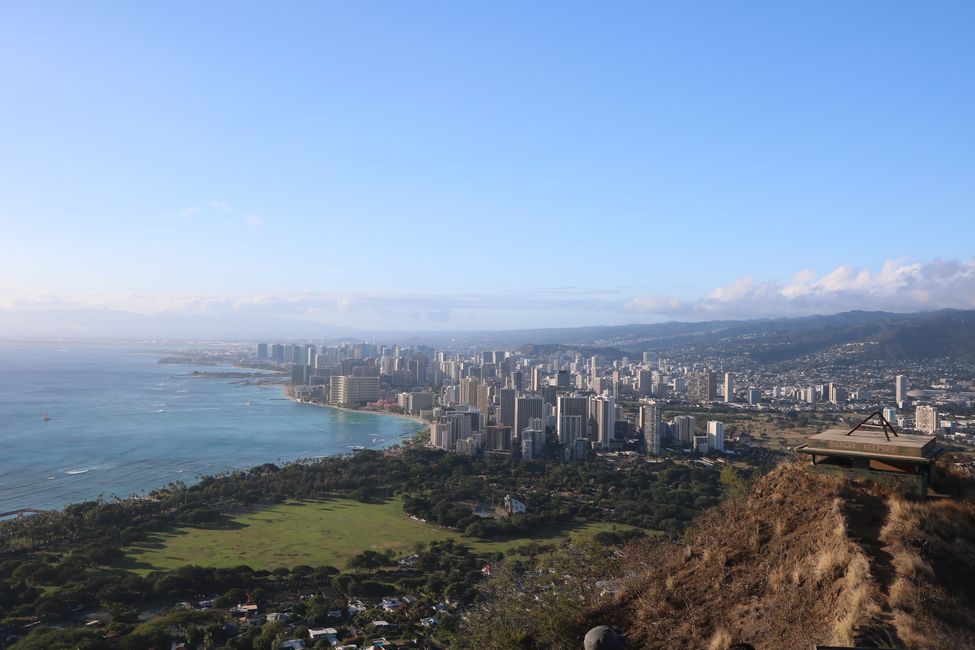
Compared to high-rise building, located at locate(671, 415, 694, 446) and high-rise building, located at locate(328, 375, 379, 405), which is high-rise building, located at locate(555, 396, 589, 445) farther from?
high-rise building, located at locate(328, 375, 379, 405)

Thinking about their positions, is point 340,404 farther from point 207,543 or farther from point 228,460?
point 207,543

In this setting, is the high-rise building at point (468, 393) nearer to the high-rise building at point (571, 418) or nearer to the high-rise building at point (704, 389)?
the high-rise building at point (571, 418)

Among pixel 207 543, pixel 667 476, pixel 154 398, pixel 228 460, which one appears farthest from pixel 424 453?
pixel 154 398

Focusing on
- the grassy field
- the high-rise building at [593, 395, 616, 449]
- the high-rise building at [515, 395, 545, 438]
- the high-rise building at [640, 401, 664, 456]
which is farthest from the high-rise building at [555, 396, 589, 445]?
the grassy field

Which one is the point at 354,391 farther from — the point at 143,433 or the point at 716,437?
the point at 716,437

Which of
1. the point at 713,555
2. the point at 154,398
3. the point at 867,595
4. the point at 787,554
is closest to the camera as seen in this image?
the point at 867,595

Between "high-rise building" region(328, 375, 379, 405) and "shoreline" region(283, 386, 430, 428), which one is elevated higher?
"high-rise building" region(328, 375, 379, 405)

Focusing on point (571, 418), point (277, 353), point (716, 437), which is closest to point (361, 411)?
point (571, 418)
